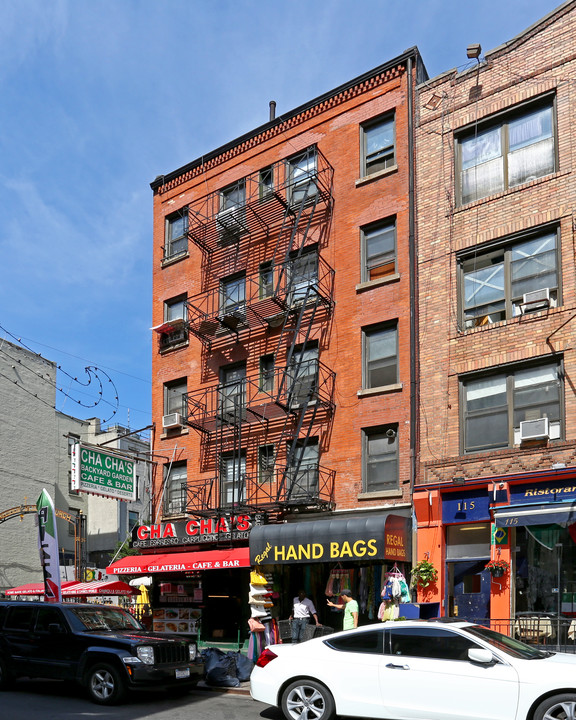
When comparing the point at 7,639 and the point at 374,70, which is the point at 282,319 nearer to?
the point at 374,70

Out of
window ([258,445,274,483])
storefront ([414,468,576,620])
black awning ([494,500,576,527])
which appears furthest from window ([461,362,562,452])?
window ([258,445,274,483])

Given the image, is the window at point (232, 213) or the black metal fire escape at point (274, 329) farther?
the window at point (232, 213)

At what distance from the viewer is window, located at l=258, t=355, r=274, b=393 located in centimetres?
2248

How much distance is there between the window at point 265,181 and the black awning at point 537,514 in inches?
484

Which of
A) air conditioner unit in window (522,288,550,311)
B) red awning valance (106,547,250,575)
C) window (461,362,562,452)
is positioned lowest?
red awning valance (106,547,250,575)

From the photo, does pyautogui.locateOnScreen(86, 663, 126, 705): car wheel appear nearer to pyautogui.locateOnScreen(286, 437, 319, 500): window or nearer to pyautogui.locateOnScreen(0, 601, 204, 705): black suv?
pyautogui.locateOnScreen(0, 601, 204, 705): black suv

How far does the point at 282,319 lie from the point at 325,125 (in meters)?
5.93

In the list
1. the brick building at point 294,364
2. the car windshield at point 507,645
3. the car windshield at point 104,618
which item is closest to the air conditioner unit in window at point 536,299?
the brick building at point 294,364

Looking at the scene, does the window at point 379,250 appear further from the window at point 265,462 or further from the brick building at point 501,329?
the window at point 265,462

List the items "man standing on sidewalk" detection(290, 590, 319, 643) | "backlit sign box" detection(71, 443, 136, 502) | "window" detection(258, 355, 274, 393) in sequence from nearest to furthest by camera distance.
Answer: "man standing on sidewalk" detection(290, 590, 319, 643) < "backlit sign box" detection(71, 443, 136, 502) < "window" detection(258, 355, 274, 393)

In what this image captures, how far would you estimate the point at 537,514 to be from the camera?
1590 cm

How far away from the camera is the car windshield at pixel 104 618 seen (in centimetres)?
1398

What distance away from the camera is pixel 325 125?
23.0 m

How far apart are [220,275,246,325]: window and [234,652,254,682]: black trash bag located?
1030cm
